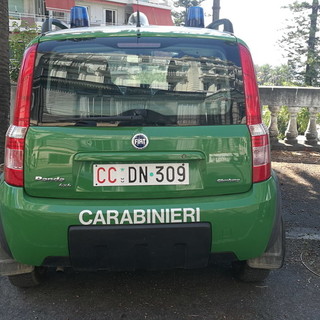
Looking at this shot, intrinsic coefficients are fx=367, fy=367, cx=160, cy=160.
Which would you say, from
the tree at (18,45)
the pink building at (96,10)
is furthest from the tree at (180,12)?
the tree at (18,45)

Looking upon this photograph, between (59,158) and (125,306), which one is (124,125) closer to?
(59,158)

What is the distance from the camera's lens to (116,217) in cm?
212

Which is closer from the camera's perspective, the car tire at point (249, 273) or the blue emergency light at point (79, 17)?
the car tire at point (249, 273)

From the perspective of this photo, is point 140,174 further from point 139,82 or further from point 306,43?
point 306,43

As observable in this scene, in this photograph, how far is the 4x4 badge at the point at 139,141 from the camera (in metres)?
2.12

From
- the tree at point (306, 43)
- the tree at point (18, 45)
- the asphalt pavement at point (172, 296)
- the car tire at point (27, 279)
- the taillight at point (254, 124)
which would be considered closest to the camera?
the taillight at point (254, 124)

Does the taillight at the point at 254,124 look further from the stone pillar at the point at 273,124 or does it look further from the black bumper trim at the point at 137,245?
the stone pillar at the point at 273,124

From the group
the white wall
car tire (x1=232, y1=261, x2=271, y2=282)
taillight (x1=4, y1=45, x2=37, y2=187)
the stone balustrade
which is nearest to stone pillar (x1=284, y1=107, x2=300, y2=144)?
the stone balustrade

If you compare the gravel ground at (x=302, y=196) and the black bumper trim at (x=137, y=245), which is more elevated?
the black bumper trim at (x=137, y=245)

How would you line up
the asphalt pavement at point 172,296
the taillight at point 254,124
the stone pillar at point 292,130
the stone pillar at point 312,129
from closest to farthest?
the taillight at point 254,124, the asphalt pavement at point 172,296, the stone pillar at point 312,129, the stone pillar at point 292,130

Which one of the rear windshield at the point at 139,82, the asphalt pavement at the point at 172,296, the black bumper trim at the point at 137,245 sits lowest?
the asphalt pavement at the point at 172,296

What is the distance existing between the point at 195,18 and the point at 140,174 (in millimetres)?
2087

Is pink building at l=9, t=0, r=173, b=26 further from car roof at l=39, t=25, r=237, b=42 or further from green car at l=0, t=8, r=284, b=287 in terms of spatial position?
green car at l=0, t=8, r=284, b=287

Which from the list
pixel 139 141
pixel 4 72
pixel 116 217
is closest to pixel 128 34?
pixel 139 141
